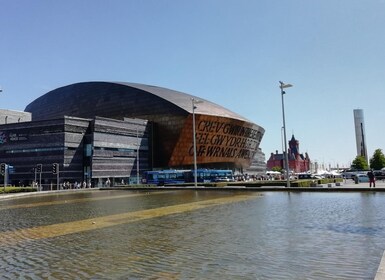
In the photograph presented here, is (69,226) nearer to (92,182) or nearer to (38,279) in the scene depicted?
(38,279)

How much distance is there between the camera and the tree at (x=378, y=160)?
110000 millimetres

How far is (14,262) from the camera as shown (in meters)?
8.17

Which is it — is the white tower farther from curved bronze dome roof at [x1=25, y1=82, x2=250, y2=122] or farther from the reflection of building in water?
curved bronze dome roof at [x1=25, y1=82, x2=250, y2=122]

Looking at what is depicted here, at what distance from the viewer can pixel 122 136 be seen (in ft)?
263

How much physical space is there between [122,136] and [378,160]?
259ft

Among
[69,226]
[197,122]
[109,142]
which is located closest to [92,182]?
[109,142]

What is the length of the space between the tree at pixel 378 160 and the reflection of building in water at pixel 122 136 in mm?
37339

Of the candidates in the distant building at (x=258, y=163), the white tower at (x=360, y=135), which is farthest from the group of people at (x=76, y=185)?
the white tower at (x=360, y=135)

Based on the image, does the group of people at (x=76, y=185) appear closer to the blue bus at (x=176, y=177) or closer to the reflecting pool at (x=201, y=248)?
the blue bus at (x=176, y=177)

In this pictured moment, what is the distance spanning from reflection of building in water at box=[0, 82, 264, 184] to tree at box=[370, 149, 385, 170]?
37339 millimetres

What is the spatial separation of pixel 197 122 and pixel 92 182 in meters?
26.2

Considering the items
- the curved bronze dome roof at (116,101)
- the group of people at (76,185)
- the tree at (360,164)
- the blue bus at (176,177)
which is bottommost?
the group of people at (76,185)

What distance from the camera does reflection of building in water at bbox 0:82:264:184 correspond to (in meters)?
72.4

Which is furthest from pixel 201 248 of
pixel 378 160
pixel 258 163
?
pixel 258 163
